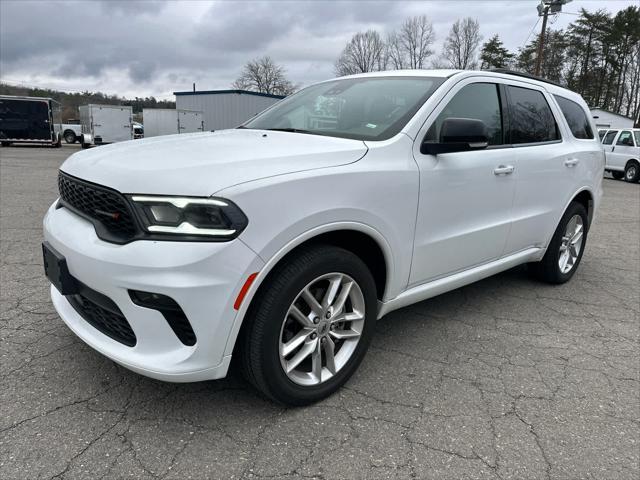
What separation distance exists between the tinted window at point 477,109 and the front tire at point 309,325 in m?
1.02

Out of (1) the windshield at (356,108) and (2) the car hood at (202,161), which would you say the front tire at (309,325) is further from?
(1) the windshield at (356,108)

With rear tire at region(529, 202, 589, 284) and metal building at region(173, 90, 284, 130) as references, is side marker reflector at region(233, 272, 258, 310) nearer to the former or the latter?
rear tire at region(529, 202, 589, 284)

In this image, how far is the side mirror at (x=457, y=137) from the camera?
2631 mm

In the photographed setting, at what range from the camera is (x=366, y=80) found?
3.40 meters

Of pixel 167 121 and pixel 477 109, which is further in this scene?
pixel 167 121

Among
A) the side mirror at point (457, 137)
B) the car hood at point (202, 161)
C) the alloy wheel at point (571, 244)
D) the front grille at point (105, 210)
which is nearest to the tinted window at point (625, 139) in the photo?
the alloy wheel at point (571, 244)

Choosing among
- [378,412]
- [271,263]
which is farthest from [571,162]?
[271,263]

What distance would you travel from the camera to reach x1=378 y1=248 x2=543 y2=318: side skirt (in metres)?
2.81

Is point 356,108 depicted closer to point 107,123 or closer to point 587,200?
point 587,200

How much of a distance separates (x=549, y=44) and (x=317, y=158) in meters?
49.8

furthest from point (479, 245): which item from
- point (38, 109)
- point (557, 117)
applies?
point (38, 109)

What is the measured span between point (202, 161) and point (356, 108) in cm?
131

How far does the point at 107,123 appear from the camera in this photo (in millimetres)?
25438

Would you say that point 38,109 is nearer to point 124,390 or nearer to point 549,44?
point 124,390
